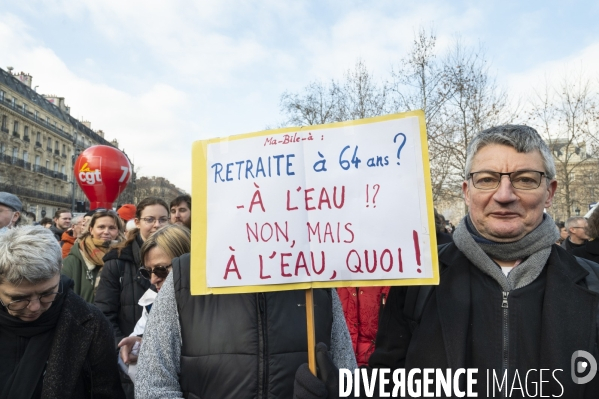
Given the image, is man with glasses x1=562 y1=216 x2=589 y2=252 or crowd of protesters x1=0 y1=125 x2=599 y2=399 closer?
crowd of protesters x1=0 y1=125 x2=599 y2=399

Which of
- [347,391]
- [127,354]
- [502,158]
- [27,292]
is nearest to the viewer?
[347,391]

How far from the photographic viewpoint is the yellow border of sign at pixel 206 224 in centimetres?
148

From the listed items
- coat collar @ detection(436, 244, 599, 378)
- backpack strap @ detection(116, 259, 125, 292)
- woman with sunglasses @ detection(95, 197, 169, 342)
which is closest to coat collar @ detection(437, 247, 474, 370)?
coat collar @ detection(436, 244, 599, 378)

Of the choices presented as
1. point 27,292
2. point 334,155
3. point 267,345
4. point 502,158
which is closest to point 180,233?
point 27,292

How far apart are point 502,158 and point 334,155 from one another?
24.7 inches

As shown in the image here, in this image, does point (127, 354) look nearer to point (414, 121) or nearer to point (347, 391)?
point (347, 391)

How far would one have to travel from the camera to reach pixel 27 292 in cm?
187

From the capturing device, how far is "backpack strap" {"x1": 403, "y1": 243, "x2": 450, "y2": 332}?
159 cm

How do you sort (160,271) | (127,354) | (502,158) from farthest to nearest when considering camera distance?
(160,271) < (127,354) < (502,158)

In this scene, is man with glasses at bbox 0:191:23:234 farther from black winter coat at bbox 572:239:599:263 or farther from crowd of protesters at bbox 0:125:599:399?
black winter coat at bbox 572:239:599:263

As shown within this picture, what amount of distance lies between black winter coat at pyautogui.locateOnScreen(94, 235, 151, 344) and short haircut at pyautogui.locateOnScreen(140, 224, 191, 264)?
2.07 feet

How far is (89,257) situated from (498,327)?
11.7ft

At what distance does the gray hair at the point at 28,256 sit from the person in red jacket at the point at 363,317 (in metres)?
2.02

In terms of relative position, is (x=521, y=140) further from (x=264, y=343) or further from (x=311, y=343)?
(x=264, y=343)
